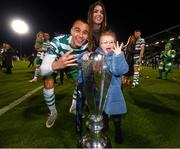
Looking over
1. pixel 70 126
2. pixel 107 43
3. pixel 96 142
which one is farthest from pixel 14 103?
pixel 96 142

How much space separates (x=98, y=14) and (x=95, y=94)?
2488 mm

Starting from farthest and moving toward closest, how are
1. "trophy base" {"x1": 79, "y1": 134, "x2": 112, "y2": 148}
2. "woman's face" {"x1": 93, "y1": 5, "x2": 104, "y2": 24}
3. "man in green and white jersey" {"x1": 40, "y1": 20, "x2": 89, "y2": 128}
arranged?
"woman's face" {"x1": 93, "y1": 5, "x2": 104, "y2": 24} < "man in green and white jersey" {"x1": 40, "y1": 20, "x2": 89, "y2": 128} < "trophy base" {"x1": 79, "y1": 134, "x2": 112, "y2": 148}

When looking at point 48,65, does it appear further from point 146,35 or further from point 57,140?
point 146,35

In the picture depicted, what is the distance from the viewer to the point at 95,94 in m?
2.81

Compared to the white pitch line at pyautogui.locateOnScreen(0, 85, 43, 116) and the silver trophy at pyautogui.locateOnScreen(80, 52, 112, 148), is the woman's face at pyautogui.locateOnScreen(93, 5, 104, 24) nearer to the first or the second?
the silver trophy at pyautogui.locateOnScreen(80, 52, 112, 148)

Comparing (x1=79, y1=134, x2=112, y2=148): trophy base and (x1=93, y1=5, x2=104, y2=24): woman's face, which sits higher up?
(x1=93, y1=5, x2=104, y2=24): woman's face

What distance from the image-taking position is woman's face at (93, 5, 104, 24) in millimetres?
4980

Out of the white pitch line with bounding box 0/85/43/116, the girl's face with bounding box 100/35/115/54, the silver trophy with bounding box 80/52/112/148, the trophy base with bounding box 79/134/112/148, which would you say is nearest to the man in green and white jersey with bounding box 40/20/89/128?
the girl's face with bounding box 100/35/115/54

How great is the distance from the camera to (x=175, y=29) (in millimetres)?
45469

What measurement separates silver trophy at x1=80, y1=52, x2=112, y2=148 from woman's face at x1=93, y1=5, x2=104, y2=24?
91.0 inches

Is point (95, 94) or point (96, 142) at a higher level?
point (95, 94)

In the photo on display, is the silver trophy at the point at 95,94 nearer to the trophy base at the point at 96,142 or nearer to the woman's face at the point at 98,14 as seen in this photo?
the trophy base at the point at 96,142

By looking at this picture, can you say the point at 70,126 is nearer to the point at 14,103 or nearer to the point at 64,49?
the point at 64,49

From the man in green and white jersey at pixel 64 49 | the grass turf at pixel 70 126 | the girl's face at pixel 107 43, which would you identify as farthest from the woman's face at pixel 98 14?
the grass turf at pixel 70 126
